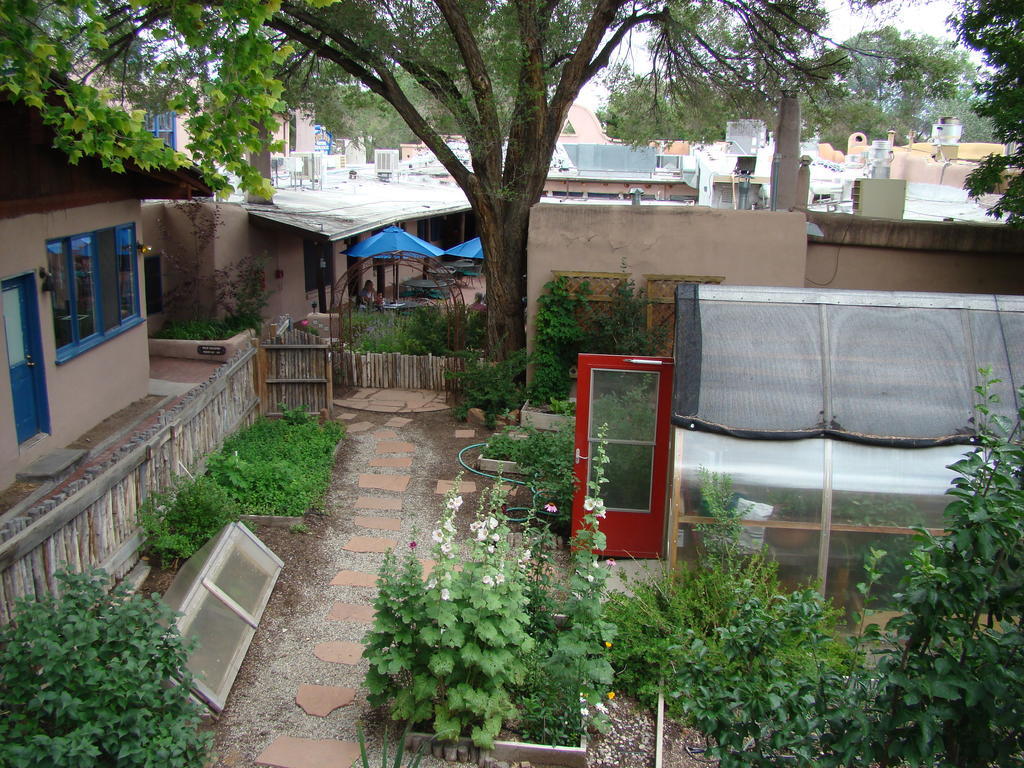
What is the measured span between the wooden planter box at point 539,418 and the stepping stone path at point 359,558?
803mm

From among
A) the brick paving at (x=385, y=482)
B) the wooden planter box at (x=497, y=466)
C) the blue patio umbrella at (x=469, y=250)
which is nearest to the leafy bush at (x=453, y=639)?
the brick paving at (x=385, y=482)

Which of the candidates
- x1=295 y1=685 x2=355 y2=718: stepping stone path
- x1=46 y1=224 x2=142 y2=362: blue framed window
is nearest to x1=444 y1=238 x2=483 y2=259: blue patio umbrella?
x1=46 y1=224 x2=142 y2=362: blue framed window

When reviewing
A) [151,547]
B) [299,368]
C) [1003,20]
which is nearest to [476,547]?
[151,547]

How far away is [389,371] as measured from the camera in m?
14.1

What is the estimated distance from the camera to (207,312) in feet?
52.2

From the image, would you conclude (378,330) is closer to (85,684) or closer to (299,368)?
(299,368)

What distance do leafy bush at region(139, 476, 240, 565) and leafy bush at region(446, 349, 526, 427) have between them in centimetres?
547

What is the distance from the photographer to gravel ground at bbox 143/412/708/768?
17.4ft

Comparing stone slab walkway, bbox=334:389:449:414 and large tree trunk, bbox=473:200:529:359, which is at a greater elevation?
large tree trunk, bbox=473:200:529:359

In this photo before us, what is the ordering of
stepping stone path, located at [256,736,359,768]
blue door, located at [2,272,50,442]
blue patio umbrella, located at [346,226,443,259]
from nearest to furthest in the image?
1. stepping stone path, located at [256,736,359,768]
2. blue door, located at [2,272,50,442]
3. blue patio umbrella, located at [346,226,443,259]

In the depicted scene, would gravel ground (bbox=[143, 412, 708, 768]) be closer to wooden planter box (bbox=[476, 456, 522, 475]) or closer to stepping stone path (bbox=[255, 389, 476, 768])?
stepping stone path (bbox=[255, 389, 476, 768])

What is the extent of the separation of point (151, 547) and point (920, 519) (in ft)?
20.4

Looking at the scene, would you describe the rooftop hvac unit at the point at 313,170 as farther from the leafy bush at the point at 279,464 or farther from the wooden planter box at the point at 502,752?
the wooden planter box at the point at 502,752

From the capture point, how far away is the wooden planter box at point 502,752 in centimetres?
511
